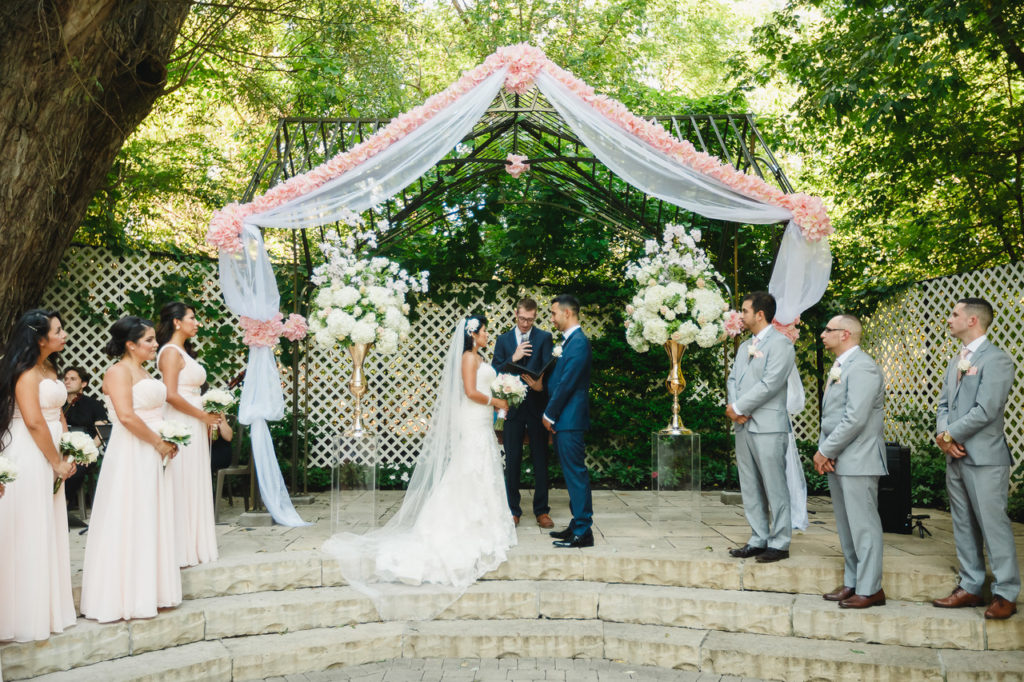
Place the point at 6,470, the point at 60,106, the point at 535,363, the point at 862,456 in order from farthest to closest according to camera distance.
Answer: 1. the point at 535,363
2. the point at 60,106
3. the point at 862,456
4. the point at 6,470

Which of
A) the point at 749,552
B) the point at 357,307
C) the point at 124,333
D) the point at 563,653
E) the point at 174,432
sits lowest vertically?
the point at 563,653

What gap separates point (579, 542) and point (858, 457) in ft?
6.55

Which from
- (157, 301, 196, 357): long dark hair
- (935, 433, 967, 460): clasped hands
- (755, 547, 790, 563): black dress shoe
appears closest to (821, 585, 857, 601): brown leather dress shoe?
(755, 547, 790, 563): black dress shoe

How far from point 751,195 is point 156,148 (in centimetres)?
821

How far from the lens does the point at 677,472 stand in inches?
235

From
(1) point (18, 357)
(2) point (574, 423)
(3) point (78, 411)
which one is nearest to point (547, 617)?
(2) point (574, 423)

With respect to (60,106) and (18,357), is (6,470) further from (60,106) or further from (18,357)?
(60,106)

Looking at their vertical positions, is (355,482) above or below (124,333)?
below

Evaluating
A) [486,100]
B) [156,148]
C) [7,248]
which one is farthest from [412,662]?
[156,148]

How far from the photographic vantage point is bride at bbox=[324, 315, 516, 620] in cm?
506

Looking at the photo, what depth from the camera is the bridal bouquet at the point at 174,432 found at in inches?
177

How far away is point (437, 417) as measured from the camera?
591 centimetres

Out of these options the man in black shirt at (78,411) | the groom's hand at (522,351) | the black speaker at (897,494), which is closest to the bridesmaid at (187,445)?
the man in black shirt at (78,411)

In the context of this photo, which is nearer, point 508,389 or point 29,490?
point 29,490
